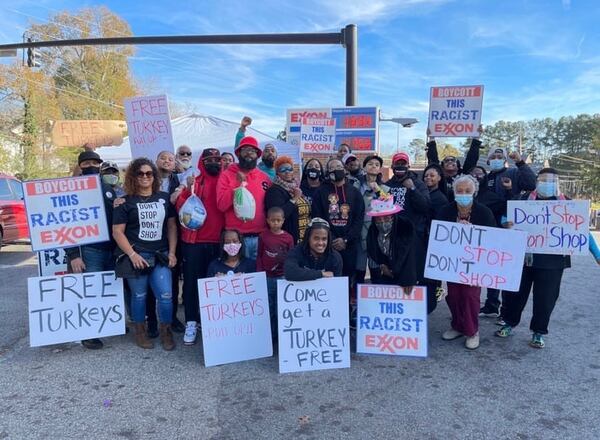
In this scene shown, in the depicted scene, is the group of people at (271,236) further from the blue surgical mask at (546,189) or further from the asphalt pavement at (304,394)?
the asphalt pavement at (304,394)

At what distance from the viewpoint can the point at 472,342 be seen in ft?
14.9

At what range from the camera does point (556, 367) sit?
4094mm

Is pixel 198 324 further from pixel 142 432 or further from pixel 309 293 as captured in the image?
pixel 142 432

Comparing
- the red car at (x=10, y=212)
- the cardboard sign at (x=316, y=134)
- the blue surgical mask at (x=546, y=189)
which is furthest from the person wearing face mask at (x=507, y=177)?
the red car at (x=10, y=212)

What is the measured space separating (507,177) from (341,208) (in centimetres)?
266

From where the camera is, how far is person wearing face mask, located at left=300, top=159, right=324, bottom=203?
518cm

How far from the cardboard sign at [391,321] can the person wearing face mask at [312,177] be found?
144cm

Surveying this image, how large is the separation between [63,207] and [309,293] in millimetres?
2711

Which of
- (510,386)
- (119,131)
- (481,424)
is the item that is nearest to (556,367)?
(510,386)

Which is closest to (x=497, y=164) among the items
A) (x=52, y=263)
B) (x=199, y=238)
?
(x=199, y=238)

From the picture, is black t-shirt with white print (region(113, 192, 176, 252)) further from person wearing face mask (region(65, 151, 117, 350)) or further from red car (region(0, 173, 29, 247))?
red car (region(0, 173, 29, 247))

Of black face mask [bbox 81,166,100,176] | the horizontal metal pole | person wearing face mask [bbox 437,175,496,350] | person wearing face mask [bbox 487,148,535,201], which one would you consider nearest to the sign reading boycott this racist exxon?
person wearing face mask [bbox 437,175,496,350]

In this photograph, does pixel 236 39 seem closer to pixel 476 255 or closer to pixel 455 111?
pixel 455 111

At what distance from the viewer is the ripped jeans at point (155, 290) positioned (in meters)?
4.38
